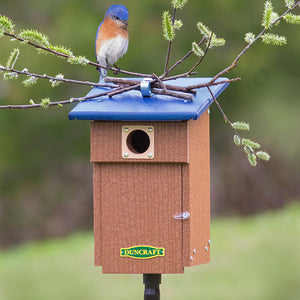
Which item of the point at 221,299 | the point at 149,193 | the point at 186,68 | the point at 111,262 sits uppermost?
the point at 186,68

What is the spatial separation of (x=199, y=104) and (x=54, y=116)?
17.6 feet

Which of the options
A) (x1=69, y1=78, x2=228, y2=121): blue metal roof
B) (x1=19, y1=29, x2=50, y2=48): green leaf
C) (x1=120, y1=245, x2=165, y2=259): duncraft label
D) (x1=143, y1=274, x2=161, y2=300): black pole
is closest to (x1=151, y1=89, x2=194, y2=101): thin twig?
(x1=69, y1=78, x2=228, y2=121): blue metal roof

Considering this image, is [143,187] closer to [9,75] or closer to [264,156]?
[264,156]

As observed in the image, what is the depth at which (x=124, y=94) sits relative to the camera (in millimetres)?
3570

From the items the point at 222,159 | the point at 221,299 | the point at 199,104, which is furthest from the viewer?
the point at 222,159

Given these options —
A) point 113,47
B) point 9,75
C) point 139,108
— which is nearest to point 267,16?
point 139,108

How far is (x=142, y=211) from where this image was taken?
11.3 feet

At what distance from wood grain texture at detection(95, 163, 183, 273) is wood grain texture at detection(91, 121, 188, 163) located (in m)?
0.05

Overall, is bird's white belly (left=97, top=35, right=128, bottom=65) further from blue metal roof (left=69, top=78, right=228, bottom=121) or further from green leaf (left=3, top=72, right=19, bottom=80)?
green leaf (left=3, top=72, right=19, bottom=80)

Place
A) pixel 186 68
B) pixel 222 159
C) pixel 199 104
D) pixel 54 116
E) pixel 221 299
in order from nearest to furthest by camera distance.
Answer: pixel 199 104
pixel 221 299
pixel 186 68
pixel 54 116
pixel 222 159

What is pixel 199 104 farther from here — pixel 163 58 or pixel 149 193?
pixel 163 58

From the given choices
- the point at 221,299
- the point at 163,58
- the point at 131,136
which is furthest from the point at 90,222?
the point at 131,136

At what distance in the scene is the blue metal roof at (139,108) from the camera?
3316 mm

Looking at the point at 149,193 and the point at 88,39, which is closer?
the point at 149,193
